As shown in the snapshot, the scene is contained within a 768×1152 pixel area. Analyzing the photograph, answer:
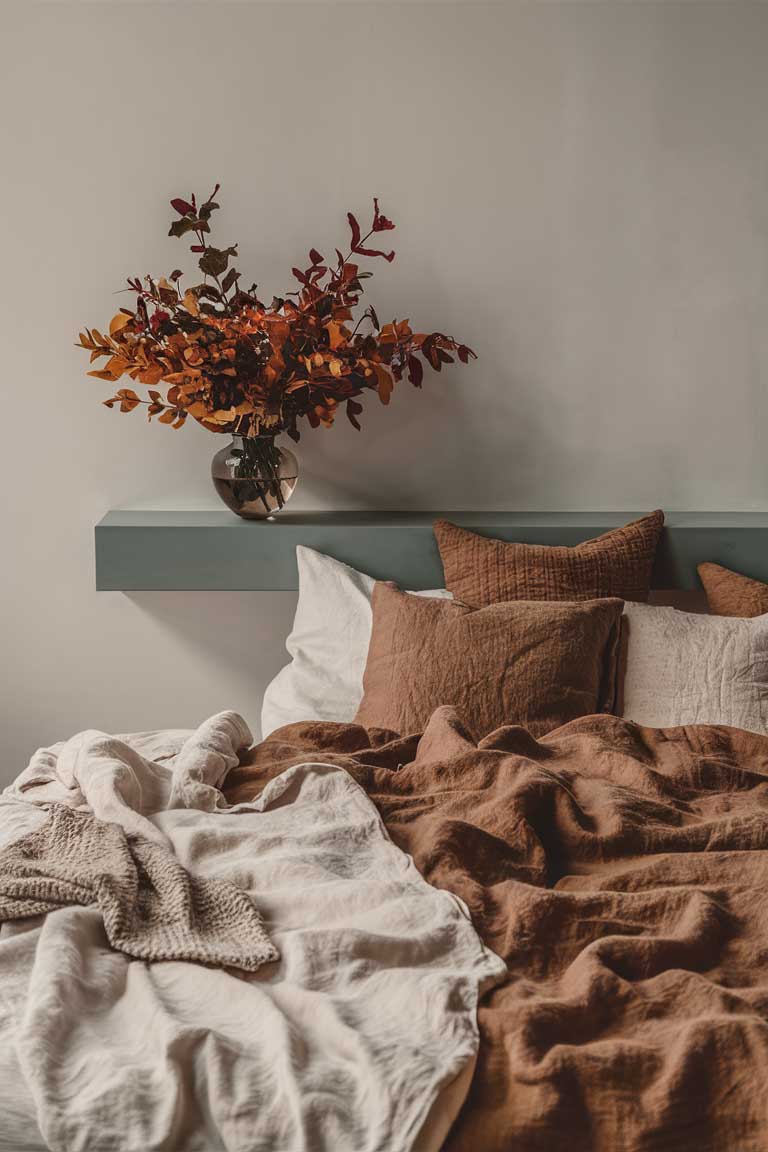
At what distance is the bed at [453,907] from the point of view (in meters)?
1.09

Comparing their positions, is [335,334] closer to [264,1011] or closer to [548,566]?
[548,566]

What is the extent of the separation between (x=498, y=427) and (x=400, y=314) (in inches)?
15.7

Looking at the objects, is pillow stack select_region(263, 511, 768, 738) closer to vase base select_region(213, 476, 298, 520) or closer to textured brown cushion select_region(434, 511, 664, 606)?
textured brown cushion select_region(434, 511, 664, 606)

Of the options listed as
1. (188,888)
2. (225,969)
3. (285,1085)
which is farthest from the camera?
(188,888)

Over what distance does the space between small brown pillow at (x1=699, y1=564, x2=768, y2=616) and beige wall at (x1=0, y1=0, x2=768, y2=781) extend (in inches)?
13.2

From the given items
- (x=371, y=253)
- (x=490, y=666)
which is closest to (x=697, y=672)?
(x=490, y=666)

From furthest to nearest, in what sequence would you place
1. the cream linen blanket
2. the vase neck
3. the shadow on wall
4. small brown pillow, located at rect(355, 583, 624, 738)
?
the shadow on wall
the vase neck
small brown pillow, located at rect(355, 583, 624, 738)
the cream linen blanket

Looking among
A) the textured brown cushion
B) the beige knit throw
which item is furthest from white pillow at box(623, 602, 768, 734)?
the beige knit throw

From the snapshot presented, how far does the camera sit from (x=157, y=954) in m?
1.35

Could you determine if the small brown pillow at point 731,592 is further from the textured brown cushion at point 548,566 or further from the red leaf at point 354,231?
the red leaf at point 354,231

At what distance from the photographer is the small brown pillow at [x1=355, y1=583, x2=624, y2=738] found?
230 centimetres

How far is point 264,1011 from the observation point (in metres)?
1.22

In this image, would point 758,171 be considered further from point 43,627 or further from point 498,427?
point 43,627

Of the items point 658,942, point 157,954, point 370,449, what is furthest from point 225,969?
point 370,449
